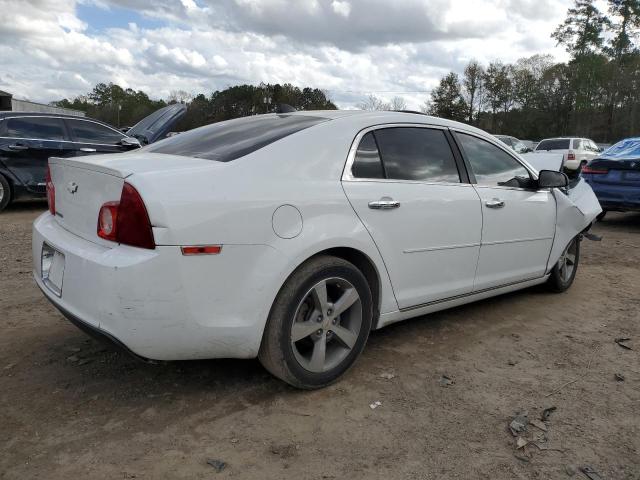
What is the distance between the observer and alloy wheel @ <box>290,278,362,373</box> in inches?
112

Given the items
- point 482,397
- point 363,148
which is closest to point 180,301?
point 363,148

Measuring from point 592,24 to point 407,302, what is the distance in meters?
48.8

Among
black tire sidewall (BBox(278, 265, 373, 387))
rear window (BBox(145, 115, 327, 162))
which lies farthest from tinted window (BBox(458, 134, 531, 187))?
black tire sidewall (BBox(278, 265, 373, 387))

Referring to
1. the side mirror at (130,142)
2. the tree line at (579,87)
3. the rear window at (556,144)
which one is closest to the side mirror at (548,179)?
the side mirror at (130,142)

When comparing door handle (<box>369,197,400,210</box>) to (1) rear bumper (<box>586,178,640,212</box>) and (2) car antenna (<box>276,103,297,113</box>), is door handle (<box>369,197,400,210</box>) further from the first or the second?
(1) rear bumper (<box>586,178,640,212</box>)

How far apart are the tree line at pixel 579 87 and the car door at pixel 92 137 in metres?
39.4

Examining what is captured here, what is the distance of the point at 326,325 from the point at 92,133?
7.91 metres

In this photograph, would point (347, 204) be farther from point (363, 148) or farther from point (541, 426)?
point (541, 426)

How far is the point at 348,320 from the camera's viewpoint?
10.2 feet

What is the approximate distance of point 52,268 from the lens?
285cm

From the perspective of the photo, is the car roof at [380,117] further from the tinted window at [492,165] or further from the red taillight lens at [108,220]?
the red taillight lens at [108,220]

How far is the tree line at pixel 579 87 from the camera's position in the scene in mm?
41938

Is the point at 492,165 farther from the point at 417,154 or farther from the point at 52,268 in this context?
the point at 52,268

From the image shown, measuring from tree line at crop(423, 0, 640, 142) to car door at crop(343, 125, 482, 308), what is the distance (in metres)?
44.2
